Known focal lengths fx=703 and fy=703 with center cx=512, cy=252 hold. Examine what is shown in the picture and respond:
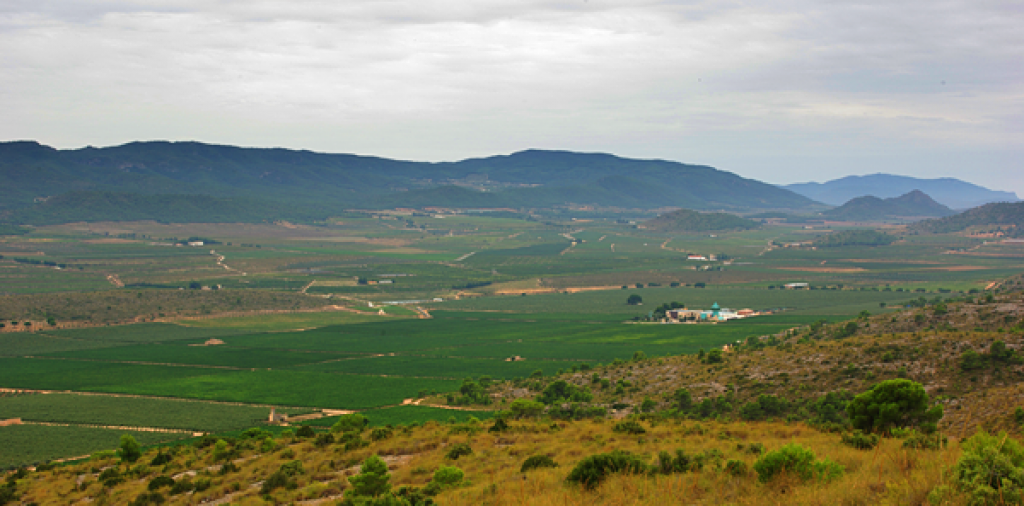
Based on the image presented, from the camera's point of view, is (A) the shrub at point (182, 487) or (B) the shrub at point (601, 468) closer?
(B) the shrub at point (601, 468)

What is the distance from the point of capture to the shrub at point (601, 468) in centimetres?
1435

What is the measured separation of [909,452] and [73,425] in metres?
53.4

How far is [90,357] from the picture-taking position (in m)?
78.1

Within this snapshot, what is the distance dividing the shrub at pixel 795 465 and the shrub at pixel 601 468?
2.46 meters

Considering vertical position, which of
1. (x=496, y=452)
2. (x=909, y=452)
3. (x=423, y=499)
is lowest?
(x=496, y=452)

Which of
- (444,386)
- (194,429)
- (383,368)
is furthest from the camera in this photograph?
(383,368)

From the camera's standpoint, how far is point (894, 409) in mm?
23781

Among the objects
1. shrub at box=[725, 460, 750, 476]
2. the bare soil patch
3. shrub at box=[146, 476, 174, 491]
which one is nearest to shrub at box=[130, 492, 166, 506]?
shrub at box=[146, 476, 174, 491]

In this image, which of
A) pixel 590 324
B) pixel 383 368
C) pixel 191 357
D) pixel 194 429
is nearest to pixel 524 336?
pixel 590 324

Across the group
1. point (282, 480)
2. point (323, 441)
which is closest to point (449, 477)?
point (282, 480)

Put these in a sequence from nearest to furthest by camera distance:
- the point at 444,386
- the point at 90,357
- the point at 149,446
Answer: the point at 149,446 → the point at 444,386 → the point at 90,357

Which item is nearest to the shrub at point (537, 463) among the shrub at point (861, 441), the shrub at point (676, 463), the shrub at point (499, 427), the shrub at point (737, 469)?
the shrub at point (676, 463)

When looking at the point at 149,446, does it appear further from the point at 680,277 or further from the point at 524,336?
the point at 680,277

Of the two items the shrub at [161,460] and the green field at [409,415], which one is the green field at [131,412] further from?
the shrub at [161,460]
